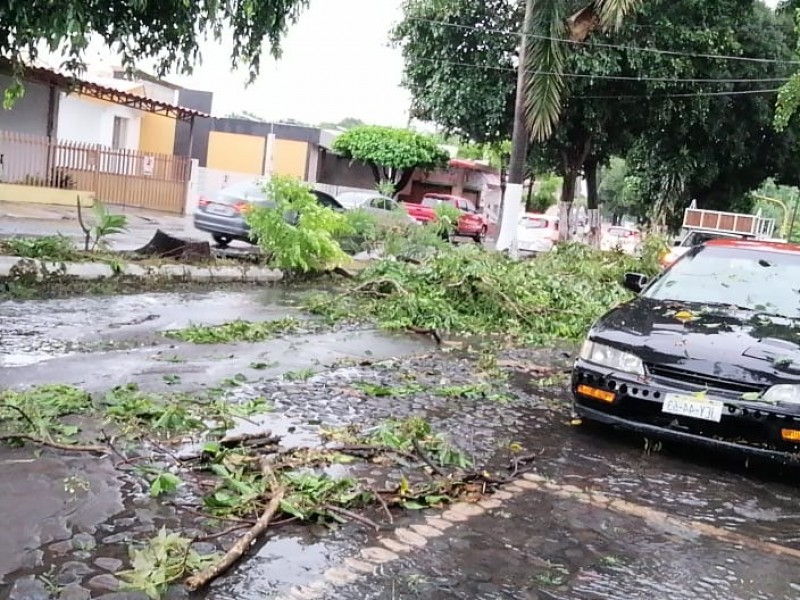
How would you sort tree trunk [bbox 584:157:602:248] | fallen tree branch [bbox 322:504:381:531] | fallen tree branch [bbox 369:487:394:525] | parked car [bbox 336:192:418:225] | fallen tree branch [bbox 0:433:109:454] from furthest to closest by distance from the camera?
1. tree trunk [bbox 584:157:602:248]
2. parked car [bbox 336:192:418:225]
3. fallen tree branch [bbox 0:433:109:454]
4. fallen tree branch [bbox 369:487:394:525]
5. fallen tree branch [bbox 322:504:381:531]

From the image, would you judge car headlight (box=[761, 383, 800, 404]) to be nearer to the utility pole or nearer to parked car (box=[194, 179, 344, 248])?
parked car (box=[194, 179, 344, 248])

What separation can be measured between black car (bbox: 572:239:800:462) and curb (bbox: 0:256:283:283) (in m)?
6.85

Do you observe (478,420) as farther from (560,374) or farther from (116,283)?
(116,283)

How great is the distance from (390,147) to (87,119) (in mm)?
13017

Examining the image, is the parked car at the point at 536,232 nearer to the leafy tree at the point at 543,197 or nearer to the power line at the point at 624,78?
the power line at the point at 624,78

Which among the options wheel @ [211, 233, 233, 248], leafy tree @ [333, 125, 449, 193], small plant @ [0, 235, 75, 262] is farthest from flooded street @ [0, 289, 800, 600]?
leafy tree @ [333, 125, 449, 193]

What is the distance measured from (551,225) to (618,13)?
1255cm

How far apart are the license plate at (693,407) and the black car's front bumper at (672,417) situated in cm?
3

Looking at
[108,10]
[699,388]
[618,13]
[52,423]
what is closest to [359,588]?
[52,423]

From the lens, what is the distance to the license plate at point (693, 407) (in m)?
5.39

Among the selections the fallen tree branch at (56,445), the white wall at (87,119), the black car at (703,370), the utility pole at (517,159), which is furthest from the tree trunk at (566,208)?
the fallen tree branch at (56,445)

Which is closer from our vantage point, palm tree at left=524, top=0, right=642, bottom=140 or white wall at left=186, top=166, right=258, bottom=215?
palm tree at left=524, top=0, right=642, bottom=140

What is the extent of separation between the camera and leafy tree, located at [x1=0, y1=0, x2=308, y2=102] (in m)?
7.32

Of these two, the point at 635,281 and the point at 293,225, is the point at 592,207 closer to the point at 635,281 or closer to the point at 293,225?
the point at 293,225
